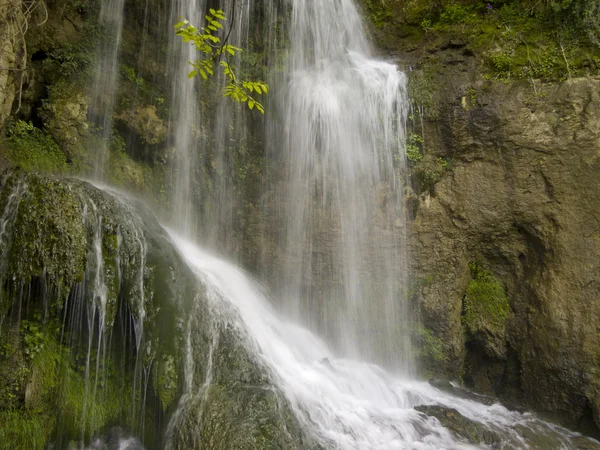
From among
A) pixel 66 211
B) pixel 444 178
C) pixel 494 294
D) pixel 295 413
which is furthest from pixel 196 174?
pixel 494 294

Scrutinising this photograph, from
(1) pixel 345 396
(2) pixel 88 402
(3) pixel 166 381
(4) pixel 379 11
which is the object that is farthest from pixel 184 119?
(1) pixel 345 396

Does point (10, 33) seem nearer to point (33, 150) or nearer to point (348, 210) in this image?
point (33, 150)

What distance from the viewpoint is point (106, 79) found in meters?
7.64

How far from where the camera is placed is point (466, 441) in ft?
16.6

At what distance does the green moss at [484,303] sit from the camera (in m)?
7.53

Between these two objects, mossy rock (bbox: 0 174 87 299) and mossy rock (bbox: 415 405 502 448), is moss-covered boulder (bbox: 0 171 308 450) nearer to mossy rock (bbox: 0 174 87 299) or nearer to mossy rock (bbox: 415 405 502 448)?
mossy rock (bbox: 0 174 87 299)

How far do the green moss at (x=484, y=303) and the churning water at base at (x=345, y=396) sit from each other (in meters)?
1.36

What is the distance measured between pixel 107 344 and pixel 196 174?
4223 millimetres

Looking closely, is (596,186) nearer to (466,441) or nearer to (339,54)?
(466,441)

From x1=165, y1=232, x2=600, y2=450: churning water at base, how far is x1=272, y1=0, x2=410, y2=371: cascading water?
2.19ft

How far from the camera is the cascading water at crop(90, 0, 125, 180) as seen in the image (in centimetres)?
735

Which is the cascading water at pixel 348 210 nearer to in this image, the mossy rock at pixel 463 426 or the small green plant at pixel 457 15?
the small green plant at pixel 457 15

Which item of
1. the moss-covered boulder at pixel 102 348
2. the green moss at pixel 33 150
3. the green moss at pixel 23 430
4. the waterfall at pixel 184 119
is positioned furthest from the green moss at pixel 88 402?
the waterfall at pixel 184 119

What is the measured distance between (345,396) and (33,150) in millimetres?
5599
